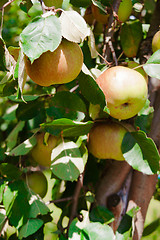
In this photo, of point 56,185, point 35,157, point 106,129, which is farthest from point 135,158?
point 56,185

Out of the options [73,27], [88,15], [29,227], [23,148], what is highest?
[73,27]

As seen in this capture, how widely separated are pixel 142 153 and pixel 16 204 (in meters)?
0.37

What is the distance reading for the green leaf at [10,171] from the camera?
2.76ft

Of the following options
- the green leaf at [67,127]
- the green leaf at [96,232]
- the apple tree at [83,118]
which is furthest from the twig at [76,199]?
the green leaf at [67,127]

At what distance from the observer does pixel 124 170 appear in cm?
96

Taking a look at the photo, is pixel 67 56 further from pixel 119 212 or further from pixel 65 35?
pixel 119 212

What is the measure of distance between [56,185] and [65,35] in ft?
2.49

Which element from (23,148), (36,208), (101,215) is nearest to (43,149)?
(23,148)

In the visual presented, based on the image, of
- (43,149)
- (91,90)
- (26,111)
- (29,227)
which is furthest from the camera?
(26,111)

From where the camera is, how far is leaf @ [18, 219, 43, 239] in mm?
768

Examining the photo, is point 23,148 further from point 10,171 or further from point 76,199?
point 76,199

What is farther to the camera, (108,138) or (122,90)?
(108,138)

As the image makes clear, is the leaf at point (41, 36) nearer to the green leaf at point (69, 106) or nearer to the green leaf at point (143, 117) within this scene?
the green leaf at point (69, 106)

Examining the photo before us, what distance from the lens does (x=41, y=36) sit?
21.1 inches
